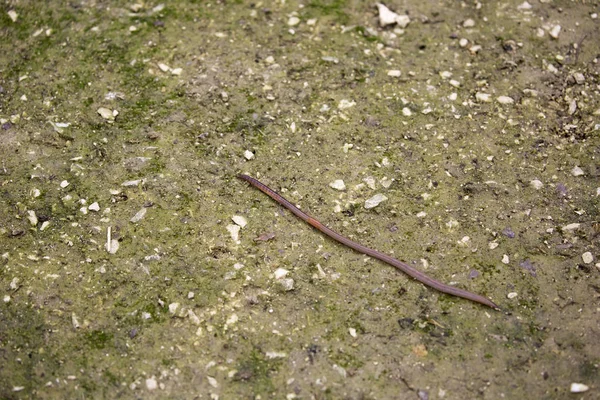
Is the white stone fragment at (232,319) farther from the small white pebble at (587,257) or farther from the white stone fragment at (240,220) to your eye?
the small white pebble at (587,257)

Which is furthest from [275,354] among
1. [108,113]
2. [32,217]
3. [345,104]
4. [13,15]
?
[13,15]

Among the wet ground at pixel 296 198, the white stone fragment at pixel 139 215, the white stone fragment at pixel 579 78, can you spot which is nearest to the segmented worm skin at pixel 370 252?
the wet ground at pixel 296 198

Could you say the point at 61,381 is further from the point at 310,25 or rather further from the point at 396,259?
the point at 310,25

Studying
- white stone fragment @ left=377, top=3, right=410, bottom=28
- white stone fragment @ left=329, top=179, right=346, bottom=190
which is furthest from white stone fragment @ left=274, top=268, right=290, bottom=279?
white stone fragment @ left=377, top=3, right=410, bottom=28

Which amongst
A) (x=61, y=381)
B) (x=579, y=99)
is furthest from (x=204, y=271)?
(x=579, y=99)

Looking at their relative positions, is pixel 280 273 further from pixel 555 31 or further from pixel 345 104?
pixel 555 31

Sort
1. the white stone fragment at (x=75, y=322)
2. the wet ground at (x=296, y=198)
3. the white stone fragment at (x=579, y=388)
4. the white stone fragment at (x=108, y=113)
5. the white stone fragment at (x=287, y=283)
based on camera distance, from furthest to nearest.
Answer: the white stone fragment at (x=108, y=113)
the white stone fragment at (x=287, y=283)
the white stone fragment at (x=75, y=322)
the wet ground at (x=296, y=198)
the white stone fragment at (x=579, y=388)
